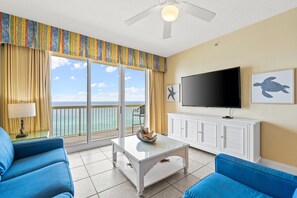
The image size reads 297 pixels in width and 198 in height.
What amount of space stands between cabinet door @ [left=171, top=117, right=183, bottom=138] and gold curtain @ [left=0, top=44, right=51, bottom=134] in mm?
2747

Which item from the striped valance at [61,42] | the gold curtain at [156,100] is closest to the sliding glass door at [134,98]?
the gold curtain at [156,100]

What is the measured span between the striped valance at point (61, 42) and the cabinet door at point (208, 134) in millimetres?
2274

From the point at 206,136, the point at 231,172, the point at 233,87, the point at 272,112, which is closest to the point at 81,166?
the point at 231,172

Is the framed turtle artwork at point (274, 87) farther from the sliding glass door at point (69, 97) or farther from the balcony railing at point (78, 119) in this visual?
the sliding glass door at point (69, 97)

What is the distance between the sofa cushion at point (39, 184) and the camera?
3.43ft

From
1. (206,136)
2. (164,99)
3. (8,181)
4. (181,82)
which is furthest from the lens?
(164,99)

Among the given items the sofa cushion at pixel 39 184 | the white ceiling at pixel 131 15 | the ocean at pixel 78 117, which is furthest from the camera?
the ocean at pixel 78 117

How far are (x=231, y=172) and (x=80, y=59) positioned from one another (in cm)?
341

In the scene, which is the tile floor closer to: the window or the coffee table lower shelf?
the coffee table lower shelf

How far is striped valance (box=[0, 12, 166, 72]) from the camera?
224 cm

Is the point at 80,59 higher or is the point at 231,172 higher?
the point at 80,59

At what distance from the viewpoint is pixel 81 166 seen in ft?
7.67

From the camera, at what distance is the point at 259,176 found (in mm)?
1159

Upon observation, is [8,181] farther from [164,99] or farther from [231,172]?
[164,99]
